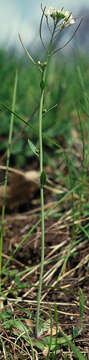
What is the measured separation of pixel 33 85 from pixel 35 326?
1.72m

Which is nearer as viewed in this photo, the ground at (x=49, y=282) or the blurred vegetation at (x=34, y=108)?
the ground at (x=49, y=282)

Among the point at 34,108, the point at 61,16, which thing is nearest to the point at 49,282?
the point at 61,16

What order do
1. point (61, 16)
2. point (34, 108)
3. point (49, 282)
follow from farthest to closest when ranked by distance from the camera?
point (34, 108) < point (49, 282) < point (61, 16)

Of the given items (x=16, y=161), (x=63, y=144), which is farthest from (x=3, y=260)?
(x=63, y=144)

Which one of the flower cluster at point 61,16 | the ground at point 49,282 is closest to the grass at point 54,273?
the ground at point 49,282

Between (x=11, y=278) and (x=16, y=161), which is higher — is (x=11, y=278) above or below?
below

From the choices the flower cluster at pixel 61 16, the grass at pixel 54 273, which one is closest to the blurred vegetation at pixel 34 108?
the grass at pixel 54 273

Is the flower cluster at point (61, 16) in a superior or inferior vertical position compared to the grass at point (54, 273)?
superior

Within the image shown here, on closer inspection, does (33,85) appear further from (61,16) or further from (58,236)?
(61,16)

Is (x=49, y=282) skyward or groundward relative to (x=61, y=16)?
→ groundward

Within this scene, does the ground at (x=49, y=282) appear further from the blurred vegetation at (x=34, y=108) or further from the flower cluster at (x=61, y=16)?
the flower cluster at (x=61, y=16)

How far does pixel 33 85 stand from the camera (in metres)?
2.30

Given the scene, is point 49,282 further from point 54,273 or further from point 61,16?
point 61,16

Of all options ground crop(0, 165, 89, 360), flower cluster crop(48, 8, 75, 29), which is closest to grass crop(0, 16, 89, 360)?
ground crop(0, 165, 89, 360)
